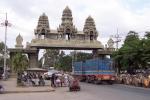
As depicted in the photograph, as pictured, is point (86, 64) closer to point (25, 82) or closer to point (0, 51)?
point (25, 82)

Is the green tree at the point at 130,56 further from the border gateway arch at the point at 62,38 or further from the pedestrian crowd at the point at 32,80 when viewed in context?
the pedestrian crowd at the point at 32,80

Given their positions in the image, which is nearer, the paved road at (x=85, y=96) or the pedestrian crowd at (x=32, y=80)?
the paved road at (x=85, y=96)

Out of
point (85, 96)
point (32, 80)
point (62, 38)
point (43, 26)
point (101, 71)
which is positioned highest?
point (43, 26)

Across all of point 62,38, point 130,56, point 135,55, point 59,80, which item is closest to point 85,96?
point 59,80

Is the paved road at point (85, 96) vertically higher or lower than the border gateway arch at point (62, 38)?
lower

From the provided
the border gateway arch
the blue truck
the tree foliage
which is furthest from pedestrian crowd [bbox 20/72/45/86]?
the border gateway arch

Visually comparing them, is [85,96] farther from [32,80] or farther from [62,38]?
[62,38]

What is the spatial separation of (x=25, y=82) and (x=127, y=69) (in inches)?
837

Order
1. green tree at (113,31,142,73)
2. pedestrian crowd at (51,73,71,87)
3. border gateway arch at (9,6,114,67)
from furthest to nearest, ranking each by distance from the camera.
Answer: border gateway arch at (9,6,114,67)
green tree at (113,31,142,73)
pedestrian crowd at (51,73,71,87)

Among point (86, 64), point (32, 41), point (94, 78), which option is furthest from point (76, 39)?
point (94, 78)

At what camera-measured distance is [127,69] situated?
59.8 metres

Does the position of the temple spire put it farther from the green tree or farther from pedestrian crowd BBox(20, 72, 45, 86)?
pedestrian crowd BBox(20, 72, 45, 86)

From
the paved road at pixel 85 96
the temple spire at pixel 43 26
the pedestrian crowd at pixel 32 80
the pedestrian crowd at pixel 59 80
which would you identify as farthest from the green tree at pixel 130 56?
the paved road at pixel 85 96

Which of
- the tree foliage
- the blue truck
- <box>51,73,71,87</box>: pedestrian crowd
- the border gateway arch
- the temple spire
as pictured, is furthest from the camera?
the temple spire
